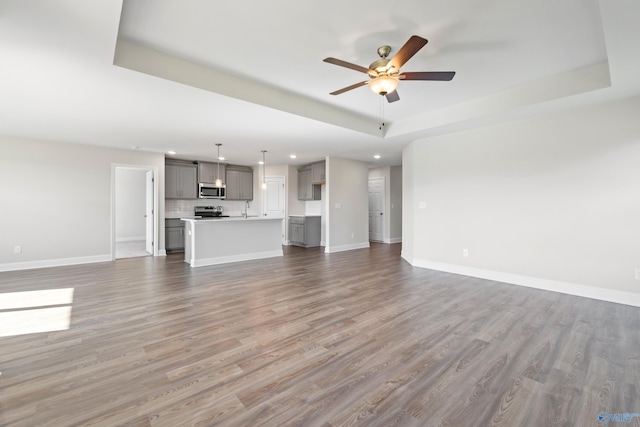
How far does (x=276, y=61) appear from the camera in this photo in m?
2.94

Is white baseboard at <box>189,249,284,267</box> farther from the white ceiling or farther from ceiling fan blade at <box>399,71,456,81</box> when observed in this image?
ceiling fan blade at <box>399,71,456,81</box>

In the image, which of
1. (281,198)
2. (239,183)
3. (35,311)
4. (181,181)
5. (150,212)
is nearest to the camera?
(35,311)

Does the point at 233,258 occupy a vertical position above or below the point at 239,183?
below

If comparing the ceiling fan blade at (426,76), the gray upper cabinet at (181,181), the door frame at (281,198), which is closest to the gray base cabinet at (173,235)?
the gray upper cabinet at (181,181)

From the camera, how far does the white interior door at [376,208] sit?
365 inches

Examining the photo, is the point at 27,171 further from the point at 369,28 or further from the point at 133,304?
the point at 369,28

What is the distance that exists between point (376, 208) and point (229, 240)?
17.3 feet

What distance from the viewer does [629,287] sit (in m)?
3.39

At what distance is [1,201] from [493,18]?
784 centimetres

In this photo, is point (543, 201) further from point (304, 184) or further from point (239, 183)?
point (239, 183)

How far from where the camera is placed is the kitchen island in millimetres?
5457

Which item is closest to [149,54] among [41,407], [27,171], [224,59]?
[224,59]

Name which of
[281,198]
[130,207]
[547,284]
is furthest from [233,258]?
[130,207]

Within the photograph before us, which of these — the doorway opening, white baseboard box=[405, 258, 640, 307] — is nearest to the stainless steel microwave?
the doorway opening
